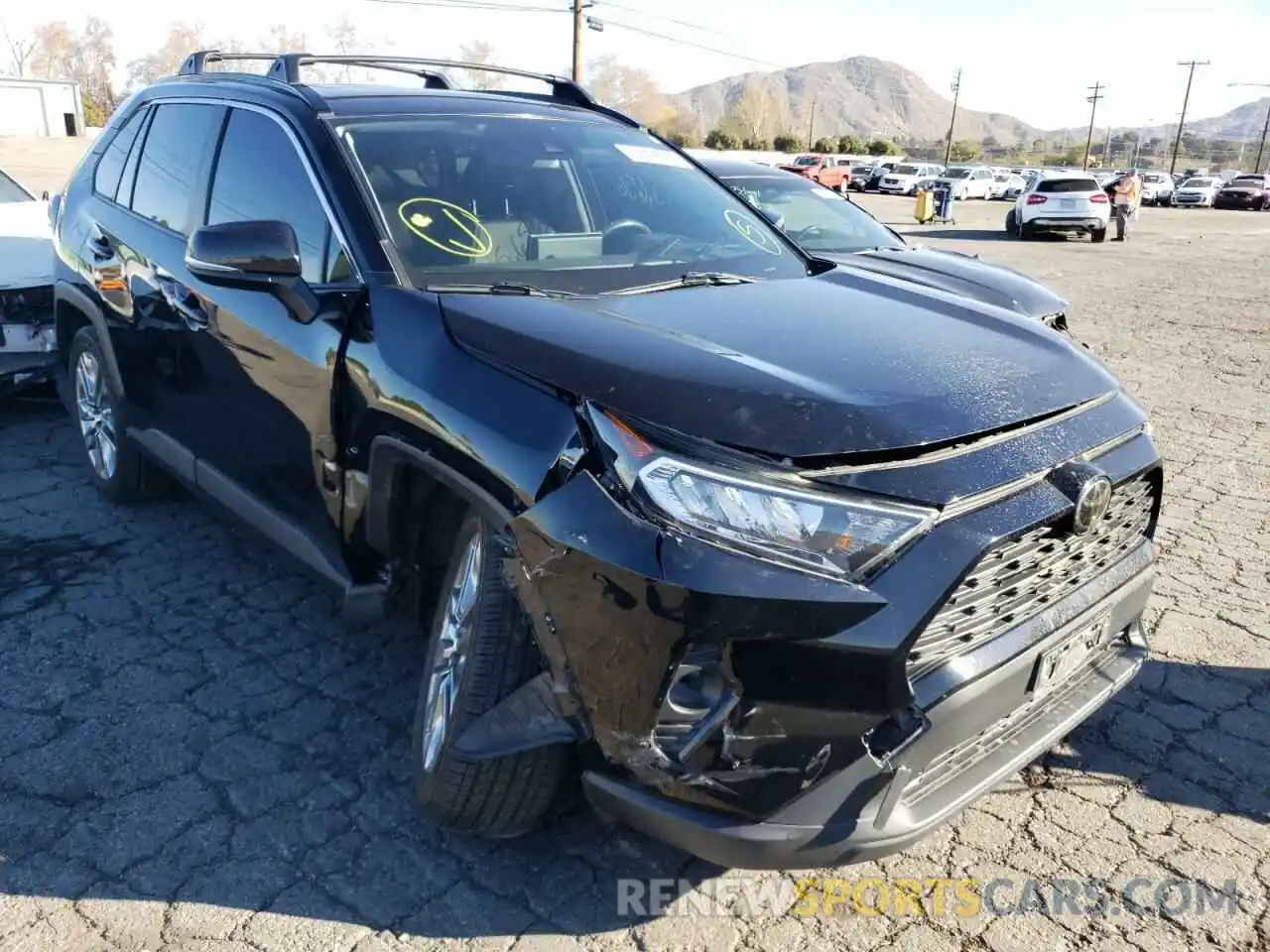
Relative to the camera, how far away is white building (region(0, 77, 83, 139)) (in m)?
49.7

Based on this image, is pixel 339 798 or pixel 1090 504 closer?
pixel 1090 504

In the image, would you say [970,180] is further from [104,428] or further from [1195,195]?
[104,428]

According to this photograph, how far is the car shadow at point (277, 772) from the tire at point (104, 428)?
0.49 meters

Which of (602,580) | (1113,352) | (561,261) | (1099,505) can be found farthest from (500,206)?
(1113,352)

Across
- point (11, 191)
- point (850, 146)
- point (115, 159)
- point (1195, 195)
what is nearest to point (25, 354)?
point (115, 159)

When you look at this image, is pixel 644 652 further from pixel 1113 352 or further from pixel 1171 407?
pixel 1113 352

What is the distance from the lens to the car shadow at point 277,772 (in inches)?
94.6

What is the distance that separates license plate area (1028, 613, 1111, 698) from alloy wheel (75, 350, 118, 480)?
3.83 metres

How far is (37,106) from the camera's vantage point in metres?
50.7

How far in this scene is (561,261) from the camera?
302cm

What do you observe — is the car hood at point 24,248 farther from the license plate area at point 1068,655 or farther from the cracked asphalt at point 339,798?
the license plate area at point 1068,655

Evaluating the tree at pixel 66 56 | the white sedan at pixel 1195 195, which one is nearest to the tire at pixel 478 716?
the white sedan at pixel 1195 195

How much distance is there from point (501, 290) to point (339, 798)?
4.79 feet

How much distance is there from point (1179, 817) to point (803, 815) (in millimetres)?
1466
